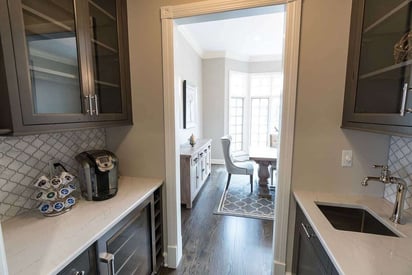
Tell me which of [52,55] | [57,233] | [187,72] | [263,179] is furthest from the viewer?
[187,72]

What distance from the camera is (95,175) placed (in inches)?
57.2

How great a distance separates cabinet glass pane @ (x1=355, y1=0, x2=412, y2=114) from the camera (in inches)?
40.4

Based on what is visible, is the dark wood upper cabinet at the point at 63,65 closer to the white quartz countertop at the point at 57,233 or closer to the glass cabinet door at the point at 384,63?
the white quartz countertop at the point at 57,233

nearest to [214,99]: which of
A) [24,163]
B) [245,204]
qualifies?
[245,204]

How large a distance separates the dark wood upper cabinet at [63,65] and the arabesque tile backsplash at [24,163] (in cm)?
35

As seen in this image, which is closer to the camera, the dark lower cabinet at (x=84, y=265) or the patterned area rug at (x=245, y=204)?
the dark lower cabinet at (x=84, y=265)

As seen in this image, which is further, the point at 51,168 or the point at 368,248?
the point at 51,168

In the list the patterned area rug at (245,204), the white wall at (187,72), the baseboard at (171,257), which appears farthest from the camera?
the white wall at (187,72)

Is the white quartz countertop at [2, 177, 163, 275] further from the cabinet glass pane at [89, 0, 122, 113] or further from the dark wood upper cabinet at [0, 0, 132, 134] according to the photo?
the cabinet glass pane at [89, 0, 122, 113]

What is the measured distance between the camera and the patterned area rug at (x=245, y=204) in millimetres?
2881

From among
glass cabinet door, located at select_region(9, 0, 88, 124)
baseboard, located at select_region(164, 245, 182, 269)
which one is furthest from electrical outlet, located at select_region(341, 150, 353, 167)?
glass cabinet door, located at select_region(9, 0, 88, 124)

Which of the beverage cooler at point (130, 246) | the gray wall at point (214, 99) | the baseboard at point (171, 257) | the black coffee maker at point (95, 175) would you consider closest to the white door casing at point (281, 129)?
the baseboard at point (171, 257)

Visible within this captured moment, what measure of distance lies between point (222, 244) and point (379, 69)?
213 centimetres

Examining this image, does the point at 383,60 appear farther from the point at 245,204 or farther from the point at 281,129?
the point at 245,204
